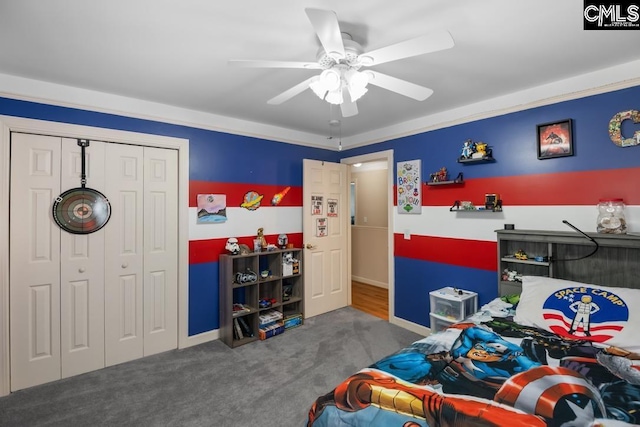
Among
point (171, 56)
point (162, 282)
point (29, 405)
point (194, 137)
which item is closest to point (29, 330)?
point (29, 405)

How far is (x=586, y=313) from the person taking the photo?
1.85 metres

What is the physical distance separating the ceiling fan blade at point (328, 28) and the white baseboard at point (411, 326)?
3035 millimetres

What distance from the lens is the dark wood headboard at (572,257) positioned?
2070 mm

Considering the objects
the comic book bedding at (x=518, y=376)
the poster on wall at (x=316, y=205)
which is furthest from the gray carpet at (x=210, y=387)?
the poster on wall at (x=316, y=205)

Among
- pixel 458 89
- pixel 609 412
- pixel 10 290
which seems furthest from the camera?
pixel 458 89

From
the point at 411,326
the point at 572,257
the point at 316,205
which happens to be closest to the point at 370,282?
the point at 411,326

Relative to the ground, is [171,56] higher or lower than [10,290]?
higher

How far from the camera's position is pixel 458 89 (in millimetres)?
2672

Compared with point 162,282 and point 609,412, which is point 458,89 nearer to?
point 609,412

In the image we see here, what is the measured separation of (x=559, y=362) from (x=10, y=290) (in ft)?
12.3

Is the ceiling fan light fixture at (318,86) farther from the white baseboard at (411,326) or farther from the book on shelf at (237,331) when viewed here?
the white baseboard at (411,326)

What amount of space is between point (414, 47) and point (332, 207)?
115 inches

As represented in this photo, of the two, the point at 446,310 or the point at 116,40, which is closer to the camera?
the point at 116,40

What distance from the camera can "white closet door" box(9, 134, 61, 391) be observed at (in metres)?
2.38
